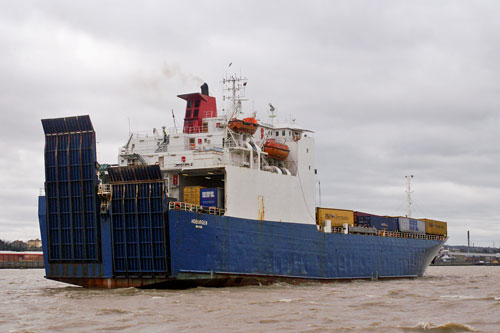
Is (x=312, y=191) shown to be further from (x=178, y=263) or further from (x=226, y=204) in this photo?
(x=178, y=263)

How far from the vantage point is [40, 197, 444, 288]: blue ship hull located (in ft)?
96.5

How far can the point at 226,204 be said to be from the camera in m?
32.2

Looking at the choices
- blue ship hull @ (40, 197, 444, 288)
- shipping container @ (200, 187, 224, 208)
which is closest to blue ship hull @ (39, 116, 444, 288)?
blue ship hull @ (40, 197, 444, 288)

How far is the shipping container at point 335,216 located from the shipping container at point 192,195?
10.9 meters

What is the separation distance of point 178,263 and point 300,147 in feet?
42.9

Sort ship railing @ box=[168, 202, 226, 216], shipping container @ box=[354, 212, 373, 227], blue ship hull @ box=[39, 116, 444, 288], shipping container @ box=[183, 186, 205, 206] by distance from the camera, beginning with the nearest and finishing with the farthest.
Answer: blue ship hull @ box=[39, 116, 444, 288]
ship railing @ box=[168, 202, 226, 216]
shipping container @ box=[183, 186, 205, 206]
shipping container @ box=[354, 212, 373, 227]

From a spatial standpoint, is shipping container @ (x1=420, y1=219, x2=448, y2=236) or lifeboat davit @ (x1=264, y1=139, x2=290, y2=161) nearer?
Result: lifeboat davit @ (x1=264, y1=139, x2=290, y2=161)

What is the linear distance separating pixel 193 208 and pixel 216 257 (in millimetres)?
2562

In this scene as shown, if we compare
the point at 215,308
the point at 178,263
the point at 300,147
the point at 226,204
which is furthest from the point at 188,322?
the point at 300,147

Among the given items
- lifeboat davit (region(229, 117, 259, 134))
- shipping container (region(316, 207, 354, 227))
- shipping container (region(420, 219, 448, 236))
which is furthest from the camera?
shipping container (region(420, 219, 448, 236))

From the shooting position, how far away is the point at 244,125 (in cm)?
3534

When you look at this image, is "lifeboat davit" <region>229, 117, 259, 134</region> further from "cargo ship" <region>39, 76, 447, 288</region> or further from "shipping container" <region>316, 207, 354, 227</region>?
"shipping container" <region>316, 207, 354, 227</region>

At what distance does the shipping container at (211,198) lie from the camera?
32219 millimetres

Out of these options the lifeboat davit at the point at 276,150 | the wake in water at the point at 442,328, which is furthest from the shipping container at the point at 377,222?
the wake in water at the point at 442,328
